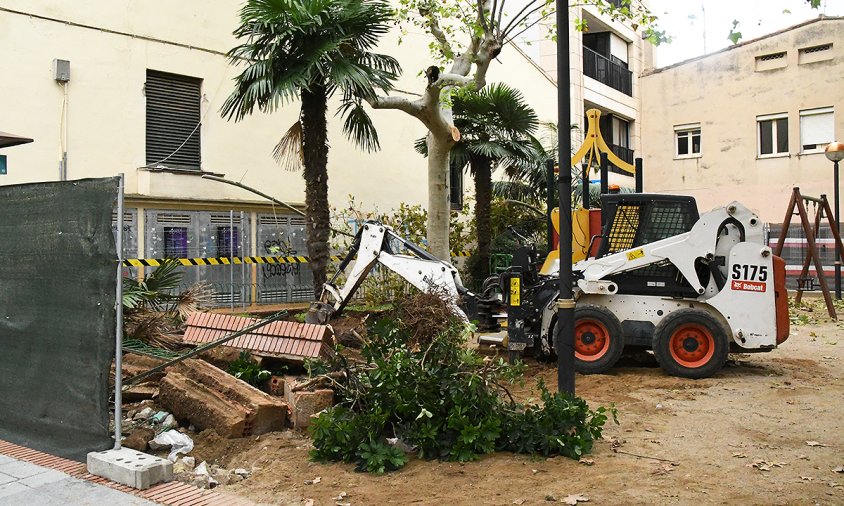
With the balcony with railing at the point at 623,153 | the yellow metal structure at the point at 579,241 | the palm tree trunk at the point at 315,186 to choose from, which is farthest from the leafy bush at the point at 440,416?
the balcony with railing at the point at 623,153

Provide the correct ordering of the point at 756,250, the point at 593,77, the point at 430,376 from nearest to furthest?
the point at 430,376, the point at 756,250, the point at 593,77

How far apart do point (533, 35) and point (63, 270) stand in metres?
25.3

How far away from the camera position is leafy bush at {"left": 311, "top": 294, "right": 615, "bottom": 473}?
5.70 meters

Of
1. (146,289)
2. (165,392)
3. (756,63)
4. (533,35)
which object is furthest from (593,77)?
(165,392)

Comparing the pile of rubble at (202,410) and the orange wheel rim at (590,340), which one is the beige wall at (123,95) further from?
the orange wheel rim at (590,340)

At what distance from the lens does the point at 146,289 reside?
9.31 m

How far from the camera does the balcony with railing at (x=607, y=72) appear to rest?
29.3m

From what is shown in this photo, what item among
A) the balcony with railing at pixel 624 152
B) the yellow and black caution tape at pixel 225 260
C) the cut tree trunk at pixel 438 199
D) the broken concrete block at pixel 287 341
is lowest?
the broken concrete block at pixel 287 341

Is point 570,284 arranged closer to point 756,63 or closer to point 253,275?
point 253,275

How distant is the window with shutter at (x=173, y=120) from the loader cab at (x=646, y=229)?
9.67m

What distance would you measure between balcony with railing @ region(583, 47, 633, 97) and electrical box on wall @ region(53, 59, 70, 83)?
65.0 ft

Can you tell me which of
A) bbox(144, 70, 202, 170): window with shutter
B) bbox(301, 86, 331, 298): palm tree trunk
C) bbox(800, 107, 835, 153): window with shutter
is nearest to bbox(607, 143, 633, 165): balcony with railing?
bbox(800, 107, 835, 153): window with shutter

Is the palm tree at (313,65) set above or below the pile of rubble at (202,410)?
above

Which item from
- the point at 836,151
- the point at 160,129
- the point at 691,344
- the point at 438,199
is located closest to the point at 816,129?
the point at 836,151
